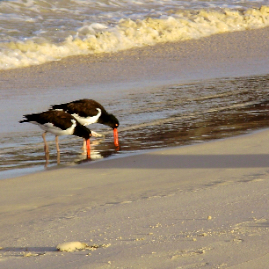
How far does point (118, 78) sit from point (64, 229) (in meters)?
8.42

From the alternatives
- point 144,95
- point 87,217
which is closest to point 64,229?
point 87,217

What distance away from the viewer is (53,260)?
3.12 m

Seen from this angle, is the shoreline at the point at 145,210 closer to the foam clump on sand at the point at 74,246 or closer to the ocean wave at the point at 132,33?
the foam clump on sand at the point at 74,246

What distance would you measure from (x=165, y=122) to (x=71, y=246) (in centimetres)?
540

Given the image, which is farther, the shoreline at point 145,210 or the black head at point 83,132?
the black head at point 83,132

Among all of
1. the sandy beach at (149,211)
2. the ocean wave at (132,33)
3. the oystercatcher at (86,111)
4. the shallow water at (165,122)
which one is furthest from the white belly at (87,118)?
the ocean wave at (132,33)

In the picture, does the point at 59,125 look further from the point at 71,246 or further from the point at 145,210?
the point at 71,246

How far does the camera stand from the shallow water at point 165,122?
6898mm

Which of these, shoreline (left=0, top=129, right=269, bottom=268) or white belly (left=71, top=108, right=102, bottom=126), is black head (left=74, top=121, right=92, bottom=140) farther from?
shoreline (left=0, top=129, right=269, bottom=268)

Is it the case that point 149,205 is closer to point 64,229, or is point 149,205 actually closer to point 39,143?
point 64,229

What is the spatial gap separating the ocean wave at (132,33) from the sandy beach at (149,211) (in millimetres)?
6500

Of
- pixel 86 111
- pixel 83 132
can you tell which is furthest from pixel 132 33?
pixel 83 132

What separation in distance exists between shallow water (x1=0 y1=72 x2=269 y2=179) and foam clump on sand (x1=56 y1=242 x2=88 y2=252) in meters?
2.69

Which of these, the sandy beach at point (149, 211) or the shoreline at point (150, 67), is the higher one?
the shoreline at point (150, 67)
